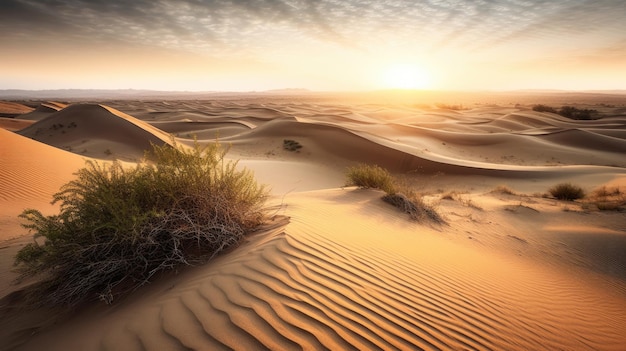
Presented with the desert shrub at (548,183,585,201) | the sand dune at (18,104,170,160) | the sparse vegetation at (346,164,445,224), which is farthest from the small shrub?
the sand dune at (18,104,170,160)

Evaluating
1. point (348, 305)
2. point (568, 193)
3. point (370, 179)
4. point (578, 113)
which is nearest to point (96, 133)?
point (370, 179)

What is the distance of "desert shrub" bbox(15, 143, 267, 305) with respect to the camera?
2809 millimetres

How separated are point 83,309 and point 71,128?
66.6 feet

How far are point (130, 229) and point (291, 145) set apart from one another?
1474 cm

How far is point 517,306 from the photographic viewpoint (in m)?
3.23

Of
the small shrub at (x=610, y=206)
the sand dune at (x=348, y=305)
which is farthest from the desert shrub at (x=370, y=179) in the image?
the small shrub at (x=610, y=206)

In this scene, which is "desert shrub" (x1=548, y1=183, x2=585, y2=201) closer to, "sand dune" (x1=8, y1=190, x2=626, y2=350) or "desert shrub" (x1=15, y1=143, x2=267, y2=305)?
"sand dune" (x1=8, y1=190, x2=626, y2=350)

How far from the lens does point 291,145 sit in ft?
57.4

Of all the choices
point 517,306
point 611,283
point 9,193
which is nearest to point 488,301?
point 517,306

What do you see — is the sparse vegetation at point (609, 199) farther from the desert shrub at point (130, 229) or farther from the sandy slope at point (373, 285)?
the desert shrub at point (130, 229)

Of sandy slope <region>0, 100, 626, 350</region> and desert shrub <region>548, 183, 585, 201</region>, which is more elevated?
sandy slope <region>0, 100, 626, 350</region>

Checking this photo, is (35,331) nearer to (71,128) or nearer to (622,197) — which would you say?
(622,197)

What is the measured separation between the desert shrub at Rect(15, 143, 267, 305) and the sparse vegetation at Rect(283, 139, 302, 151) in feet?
44.2

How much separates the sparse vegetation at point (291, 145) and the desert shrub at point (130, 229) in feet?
44.2
